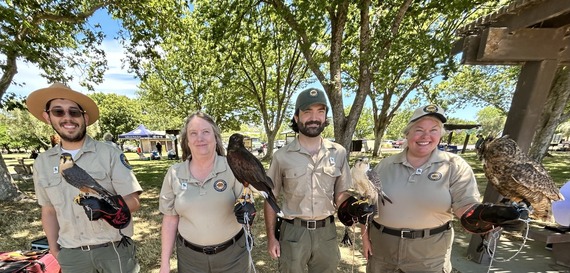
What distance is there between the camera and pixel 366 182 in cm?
223

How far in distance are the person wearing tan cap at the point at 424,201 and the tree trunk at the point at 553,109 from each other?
4.29 metres

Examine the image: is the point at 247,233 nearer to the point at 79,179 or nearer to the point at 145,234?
the point at 79,179

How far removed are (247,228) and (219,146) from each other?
88cm

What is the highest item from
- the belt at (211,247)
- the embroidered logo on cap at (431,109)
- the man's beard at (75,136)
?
the embroidered logo on cap at (431,109)

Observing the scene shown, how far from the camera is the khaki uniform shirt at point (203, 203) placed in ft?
7.68

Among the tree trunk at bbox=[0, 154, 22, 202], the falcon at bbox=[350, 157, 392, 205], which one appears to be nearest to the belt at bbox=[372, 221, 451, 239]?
the falcon at bbox=[350, 157, 392, 205]

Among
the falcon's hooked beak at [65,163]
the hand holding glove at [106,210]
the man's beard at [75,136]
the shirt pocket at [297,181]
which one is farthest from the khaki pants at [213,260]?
the man's beard at [75,136]

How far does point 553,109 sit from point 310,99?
699cm

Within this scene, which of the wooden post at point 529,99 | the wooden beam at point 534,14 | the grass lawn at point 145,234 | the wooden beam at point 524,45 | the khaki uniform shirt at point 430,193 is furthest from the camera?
the grass lawn at point 145,234

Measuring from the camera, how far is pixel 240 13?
8.55 metres

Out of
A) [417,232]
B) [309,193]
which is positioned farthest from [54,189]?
[417,232]

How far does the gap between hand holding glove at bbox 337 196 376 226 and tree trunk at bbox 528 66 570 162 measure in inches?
195

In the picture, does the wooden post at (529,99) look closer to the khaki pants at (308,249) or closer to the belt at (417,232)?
the belt at (417,232)

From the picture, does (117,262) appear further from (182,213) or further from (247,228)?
(247,228)
